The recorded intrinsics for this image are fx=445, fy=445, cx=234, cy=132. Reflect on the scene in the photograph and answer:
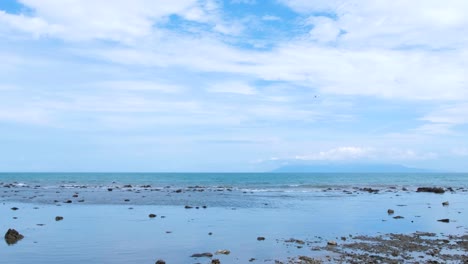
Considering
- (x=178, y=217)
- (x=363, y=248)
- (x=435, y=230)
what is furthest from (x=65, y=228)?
(x=435, y=230)

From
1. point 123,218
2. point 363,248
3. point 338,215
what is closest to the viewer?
point 363,248

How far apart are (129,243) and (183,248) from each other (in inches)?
125

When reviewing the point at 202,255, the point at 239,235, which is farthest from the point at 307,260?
the point at 239,235

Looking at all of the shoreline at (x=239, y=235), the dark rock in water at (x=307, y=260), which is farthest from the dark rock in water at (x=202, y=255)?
the dark rock in water at (x=307, y=260)

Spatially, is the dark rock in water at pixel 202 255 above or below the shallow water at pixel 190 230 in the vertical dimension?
below

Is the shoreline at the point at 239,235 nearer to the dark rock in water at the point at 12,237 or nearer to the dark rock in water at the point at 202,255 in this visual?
the dark rock in water at the point at 202,255

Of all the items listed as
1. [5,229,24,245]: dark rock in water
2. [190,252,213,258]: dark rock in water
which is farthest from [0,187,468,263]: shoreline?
[5,229,24,245]: dark rock in water

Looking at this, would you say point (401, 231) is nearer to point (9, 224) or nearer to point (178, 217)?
point (178, 217)

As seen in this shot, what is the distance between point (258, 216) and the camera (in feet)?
117

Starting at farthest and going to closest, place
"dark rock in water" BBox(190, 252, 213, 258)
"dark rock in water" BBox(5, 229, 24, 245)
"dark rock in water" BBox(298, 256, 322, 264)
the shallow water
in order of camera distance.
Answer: "dark rock in water" BBox(5, 229, 24, 245) → the shallow water → "dark rock in water" BBox(190, 252, 213, 258) → "dark rock in water" BBox(298, 256, 322, 264)

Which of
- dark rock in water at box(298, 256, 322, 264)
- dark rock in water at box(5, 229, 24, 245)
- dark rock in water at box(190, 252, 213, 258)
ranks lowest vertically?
dark rock in water at box(190, 252, 213, 258)

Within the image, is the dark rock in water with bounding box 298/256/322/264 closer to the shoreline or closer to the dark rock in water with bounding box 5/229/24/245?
the shoreline

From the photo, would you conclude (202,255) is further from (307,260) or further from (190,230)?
(190,230)

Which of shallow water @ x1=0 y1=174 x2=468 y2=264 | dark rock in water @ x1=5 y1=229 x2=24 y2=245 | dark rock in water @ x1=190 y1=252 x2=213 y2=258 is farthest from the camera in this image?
dark rock in water @ x1=5 y1=229 x2=24 y2=245
